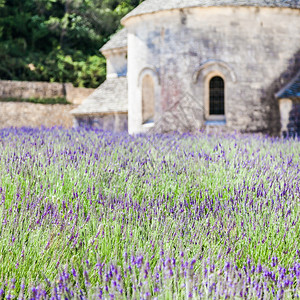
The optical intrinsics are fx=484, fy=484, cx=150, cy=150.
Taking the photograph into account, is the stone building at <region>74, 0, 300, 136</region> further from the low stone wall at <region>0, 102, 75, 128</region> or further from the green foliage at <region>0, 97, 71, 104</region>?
the green foliage at <region>0, 97, 71, 104</region>

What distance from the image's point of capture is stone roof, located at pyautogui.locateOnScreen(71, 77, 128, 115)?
19.3 m

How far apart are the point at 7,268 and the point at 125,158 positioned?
337cm

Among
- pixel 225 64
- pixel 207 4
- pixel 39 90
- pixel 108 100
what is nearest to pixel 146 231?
pixel 225 64

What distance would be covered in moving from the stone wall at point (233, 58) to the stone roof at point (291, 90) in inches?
6.6

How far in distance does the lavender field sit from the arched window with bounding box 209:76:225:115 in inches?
402

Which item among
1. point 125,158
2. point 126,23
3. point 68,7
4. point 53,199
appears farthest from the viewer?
point 68,7

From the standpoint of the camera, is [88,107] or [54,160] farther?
[88,107]

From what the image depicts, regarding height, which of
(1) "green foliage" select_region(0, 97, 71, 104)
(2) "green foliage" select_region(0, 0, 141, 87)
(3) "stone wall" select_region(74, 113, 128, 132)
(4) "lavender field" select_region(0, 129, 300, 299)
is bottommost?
(4) "lavender field" select_region(0, 129, 300, 299)

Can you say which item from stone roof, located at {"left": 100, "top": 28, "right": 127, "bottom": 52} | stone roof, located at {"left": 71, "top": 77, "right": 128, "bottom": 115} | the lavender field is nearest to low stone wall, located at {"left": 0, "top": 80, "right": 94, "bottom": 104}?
stone roof, located at {"left": 100, "top": 28, "right": 127, "bottom": 52}


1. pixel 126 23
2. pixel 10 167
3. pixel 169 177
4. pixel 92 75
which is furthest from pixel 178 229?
pixel 92 75

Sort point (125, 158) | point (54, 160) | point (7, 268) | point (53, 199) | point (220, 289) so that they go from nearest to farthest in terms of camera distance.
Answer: point (220, 289) < point (7, 268) < point (53, 199) < point (54, 160) < point (125, 158)

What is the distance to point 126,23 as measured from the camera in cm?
1730

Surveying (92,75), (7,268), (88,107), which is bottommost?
(7,268)

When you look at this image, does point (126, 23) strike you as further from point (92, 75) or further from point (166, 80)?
point (92, 75)
